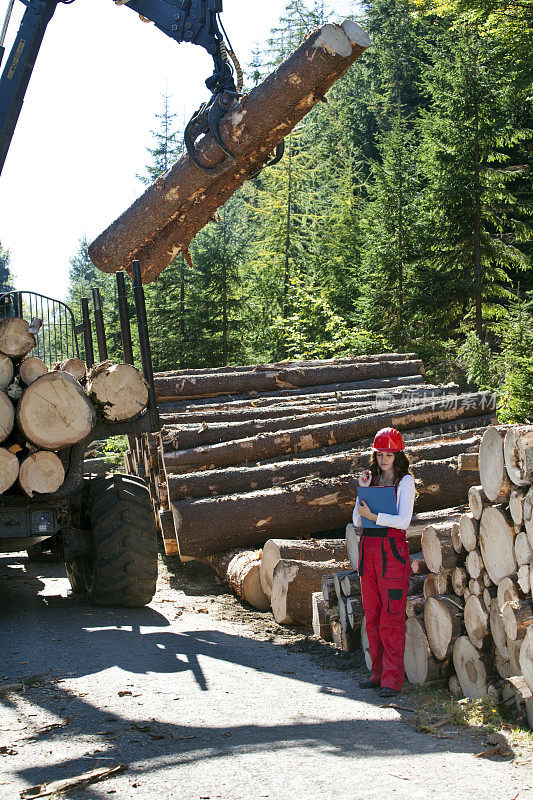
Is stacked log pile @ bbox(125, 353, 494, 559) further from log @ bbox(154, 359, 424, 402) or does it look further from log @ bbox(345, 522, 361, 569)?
log @ bbox(345, 522, 361, 569)

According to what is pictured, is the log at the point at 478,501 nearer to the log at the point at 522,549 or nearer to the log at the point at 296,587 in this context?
the log at the point at 522,549

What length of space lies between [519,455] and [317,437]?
543cm

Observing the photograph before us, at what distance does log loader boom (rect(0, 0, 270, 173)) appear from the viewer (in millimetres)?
7195

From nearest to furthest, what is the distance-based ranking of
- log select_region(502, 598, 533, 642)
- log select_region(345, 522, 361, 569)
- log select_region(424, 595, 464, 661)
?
log select_region(502, 598, 533, 642), log select_region(424, 595, 464, 661), log select_region(345, 522, 361, 569)

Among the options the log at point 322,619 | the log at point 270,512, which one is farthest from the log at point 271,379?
the log at point 322,619

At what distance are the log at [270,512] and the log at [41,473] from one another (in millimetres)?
2039

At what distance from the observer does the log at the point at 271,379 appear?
38.0 feet

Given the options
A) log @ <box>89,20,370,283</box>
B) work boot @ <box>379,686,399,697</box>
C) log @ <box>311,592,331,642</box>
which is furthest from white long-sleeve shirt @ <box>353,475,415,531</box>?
log @ <box>89,20,370,283</box>

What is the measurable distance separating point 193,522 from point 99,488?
126 cm

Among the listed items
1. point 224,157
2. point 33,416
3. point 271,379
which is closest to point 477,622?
point 33,416

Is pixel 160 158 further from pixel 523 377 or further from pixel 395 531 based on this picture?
pixel 395 531

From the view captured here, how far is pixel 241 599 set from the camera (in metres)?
7.65

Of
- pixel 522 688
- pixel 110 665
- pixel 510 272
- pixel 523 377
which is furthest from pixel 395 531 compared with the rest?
pixel 510 272

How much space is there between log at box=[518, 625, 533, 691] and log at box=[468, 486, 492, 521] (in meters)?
0.83
